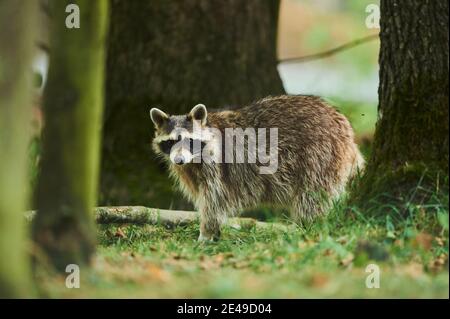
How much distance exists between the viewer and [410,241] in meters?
6.18

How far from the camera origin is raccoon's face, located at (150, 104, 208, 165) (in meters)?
8.05

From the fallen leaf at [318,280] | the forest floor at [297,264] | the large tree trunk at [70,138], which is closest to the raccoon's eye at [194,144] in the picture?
the forest floor at [297,264]

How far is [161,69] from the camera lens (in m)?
9.68

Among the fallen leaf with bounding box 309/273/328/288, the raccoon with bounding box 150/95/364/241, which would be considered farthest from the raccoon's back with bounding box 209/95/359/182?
the fallen leaf with bounding box 309/273/328/288

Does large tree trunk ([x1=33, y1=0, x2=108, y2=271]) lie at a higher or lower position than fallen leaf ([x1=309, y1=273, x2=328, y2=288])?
higher

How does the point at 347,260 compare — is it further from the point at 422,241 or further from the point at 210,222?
the point at 210,222

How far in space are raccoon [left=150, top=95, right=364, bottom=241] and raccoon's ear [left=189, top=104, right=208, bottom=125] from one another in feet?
0.09

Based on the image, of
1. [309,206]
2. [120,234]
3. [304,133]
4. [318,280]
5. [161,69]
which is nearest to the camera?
[318,280]

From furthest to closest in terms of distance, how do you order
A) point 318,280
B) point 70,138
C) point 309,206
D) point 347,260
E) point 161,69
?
point 161,69
point 309,206
point 347,260
point 318,280
point 70,138

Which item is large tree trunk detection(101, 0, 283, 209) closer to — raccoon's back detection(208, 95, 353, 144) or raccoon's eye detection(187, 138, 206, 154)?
raccoon's back detection(208, 95, 353, 144)

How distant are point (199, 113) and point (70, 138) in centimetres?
277

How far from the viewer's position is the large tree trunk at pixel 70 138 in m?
5.46

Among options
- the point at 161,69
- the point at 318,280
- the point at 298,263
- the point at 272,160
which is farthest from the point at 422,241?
the point at 161,69
